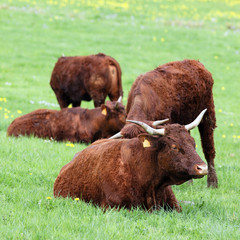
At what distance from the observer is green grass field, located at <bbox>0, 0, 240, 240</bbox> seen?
5.30 m

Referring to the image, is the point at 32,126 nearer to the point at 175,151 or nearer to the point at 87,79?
the point at 87,79

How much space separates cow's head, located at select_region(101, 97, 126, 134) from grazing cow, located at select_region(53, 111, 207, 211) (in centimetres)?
541

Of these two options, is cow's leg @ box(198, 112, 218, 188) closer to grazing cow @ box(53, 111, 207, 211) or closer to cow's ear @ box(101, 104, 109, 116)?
grazing cow @ box(53, 111, 207, 211)

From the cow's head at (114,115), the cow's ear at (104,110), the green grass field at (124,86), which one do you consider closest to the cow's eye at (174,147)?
Answer: the green grass field at (124,86)

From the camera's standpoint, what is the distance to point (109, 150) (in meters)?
6.42

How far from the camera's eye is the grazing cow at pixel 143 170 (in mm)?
5750

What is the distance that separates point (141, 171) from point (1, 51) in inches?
781

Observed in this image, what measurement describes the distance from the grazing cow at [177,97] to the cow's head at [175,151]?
1.52 m

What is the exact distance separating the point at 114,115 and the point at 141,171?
6.08 metres

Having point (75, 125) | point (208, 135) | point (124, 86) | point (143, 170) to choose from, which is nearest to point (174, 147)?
point (143, 170)

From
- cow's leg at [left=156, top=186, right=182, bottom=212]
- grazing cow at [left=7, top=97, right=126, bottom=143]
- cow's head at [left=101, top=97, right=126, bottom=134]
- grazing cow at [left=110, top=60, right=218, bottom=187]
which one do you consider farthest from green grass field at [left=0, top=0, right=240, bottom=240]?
cow's head at [left=101, top=97, right=126, bottom=134]

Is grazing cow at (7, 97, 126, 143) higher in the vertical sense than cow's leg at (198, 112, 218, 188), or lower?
lower

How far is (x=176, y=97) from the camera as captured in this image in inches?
325

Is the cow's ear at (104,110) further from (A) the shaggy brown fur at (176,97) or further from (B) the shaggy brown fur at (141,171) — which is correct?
(B) the shaggy brown fur at (141,171)
